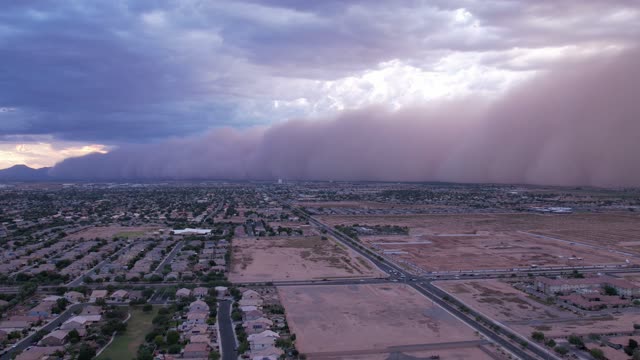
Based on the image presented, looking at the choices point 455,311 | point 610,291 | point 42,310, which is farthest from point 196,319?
point 610,291

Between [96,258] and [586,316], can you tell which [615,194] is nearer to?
[586,316]

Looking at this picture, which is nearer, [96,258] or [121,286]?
[121,286]

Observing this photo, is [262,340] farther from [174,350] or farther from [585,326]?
[585,326]

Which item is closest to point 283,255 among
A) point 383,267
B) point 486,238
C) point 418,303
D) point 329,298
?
point 383,267

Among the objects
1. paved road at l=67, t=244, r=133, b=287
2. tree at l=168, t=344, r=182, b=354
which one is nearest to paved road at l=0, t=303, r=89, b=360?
paved road at l=67, t=244, r=133, b=287

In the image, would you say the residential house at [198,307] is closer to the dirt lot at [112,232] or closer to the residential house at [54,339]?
the residential house at [54,339]
